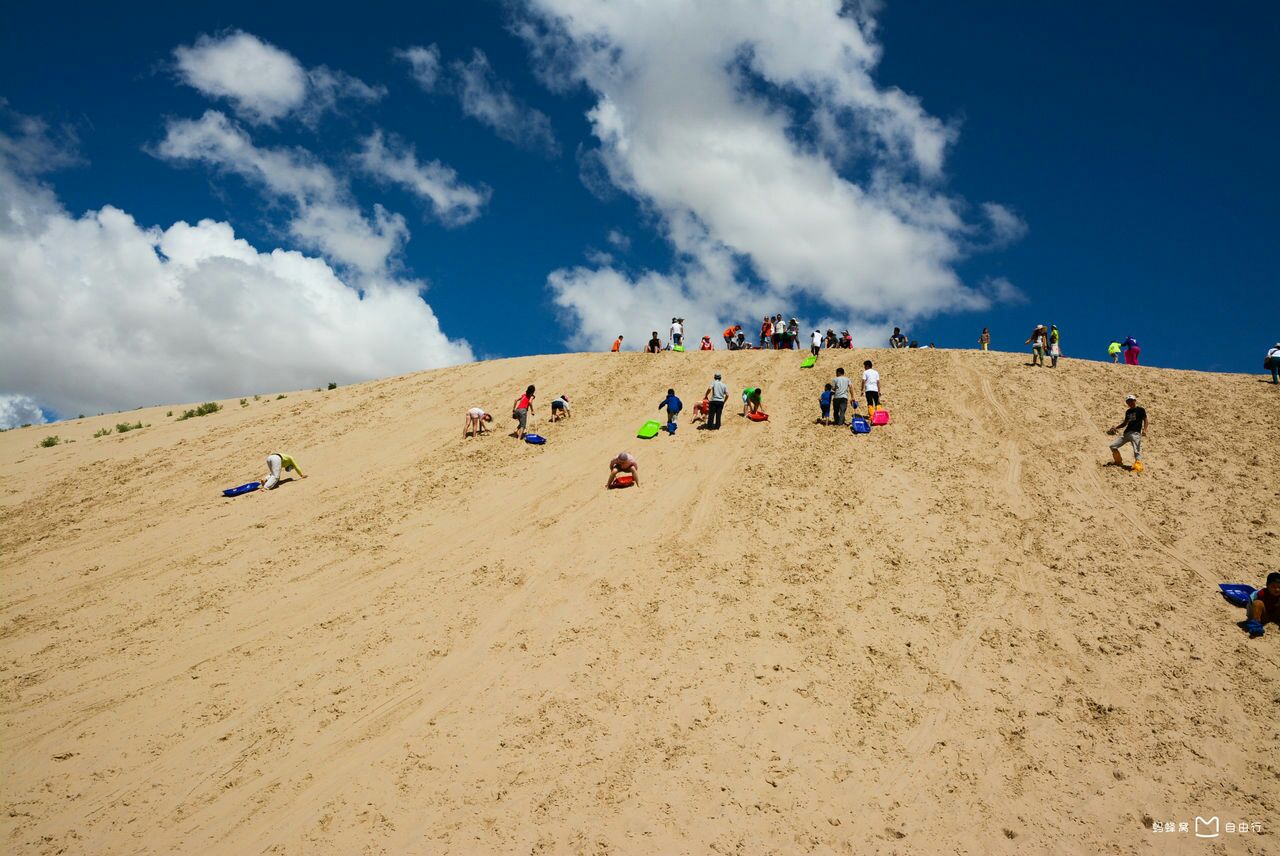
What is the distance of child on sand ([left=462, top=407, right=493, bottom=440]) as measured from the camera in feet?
63.8

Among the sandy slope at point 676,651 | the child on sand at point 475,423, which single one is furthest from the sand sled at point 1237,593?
the child on sand at point 475,423

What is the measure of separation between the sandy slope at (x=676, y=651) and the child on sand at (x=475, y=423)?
7.38 feet

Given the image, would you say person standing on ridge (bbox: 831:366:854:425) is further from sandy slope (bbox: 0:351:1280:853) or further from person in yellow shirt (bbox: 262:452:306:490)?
person in yellow shirt (bbox: 262:452:306:490)

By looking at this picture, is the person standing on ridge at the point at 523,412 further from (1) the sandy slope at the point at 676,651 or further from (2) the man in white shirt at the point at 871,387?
(2) the man in white shirt at the point at 871,387

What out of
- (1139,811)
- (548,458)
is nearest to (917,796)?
(1139,811)

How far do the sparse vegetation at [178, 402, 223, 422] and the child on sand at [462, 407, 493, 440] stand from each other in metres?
13.6

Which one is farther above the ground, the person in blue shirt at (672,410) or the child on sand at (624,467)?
the person in blue shirt at (672,410)

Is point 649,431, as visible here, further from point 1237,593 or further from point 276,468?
point 1237,593

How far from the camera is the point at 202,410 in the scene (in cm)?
2666

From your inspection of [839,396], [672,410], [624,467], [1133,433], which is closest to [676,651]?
[624,467]

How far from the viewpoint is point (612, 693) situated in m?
8.74

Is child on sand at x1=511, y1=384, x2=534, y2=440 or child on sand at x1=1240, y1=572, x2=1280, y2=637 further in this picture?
child on sand at x1=511, y1=384, x2=534, y2=440

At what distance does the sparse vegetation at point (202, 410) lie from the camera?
26297 millimetres

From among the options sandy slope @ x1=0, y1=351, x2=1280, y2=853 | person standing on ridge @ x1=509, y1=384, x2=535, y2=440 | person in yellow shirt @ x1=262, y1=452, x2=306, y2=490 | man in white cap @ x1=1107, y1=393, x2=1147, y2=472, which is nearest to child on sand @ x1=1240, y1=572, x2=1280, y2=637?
→ sandy slope @ x1=0, y1=351, x2=1280, y2=853
